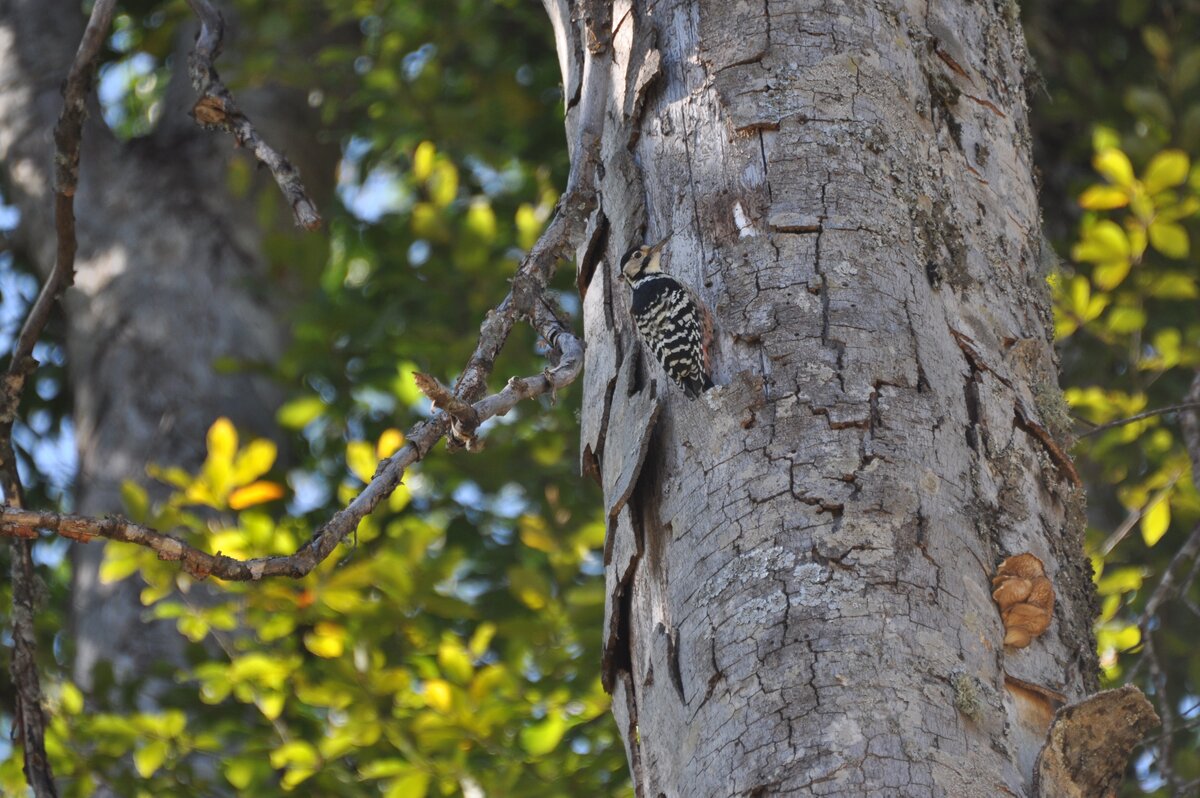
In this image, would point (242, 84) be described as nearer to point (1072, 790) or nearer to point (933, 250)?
point (933, 250)

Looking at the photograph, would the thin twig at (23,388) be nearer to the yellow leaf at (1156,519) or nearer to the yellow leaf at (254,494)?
the yellow leaf at (254,494)

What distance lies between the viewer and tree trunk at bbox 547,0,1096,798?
1425mm

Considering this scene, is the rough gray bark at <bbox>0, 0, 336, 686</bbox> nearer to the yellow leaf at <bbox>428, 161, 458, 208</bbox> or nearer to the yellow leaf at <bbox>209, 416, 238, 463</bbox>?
the yellow leaf at <bbox>428, 161, 458, 208</bbox>

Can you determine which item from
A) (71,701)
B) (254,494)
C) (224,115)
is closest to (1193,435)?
(224,115)

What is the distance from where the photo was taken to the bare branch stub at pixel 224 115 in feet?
6.54

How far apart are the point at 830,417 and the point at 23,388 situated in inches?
58.5

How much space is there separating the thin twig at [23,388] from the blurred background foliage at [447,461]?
1.74m

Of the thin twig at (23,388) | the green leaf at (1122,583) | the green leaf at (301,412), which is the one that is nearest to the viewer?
the thin twig at (23,388)

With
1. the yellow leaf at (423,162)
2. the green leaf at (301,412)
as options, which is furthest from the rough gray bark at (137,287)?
the yellow leaf at (423,162)

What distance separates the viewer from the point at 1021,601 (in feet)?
5.16

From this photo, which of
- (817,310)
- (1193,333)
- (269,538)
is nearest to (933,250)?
(817,310)

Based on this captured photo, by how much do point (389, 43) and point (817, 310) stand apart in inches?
193

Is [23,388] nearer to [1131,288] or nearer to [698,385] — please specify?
[698,385]

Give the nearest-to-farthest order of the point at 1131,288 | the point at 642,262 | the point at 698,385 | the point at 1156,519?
the point at 698,385, the point at 642,262, the point at 1156,519, the point at 1131,288
